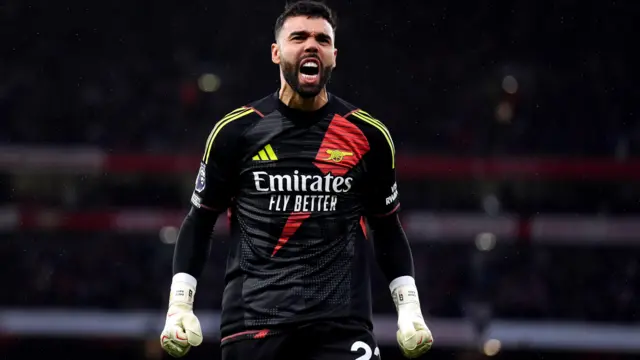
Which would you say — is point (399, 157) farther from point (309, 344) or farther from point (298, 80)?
point (309, 344)

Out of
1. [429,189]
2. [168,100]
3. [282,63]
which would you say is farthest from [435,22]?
[282,63]

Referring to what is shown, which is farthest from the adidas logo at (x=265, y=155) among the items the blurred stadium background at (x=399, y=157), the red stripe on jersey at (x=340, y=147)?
the blurred stadium background at (x=399, y=157)

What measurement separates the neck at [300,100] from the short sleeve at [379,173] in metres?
0.20

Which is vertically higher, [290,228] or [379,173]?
[379,173]

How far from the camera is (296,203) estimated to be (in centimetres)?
298

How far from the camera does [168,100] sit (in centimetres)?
1161

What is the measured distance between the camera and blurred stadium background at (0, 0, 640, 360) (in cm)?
1009

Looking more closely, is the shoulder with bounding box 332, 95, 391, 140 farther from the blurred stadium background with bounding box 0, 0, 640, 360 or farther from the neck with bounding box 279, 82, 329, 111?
the blurred stadium background with bounding box 0, 0, 640, 360

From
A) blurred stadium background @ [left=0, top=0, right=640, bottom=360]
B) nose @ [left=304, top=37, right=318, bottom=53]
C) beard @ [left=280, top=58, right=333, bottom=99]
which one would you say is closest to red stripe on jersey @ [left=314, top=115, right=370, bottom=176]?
beard @ [left=280, top=58, right=333, bottom=99]

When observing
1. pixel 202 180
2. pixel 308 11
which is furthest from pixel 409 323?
pixel 308 11

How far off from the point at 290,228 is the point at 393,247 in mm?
419

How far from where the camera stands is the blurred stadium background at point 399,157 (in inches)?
397

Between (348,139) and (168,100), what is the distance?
8.80 meters

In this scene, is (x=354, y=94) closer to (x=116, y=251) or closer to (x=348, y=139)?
(x=116, y=251)
